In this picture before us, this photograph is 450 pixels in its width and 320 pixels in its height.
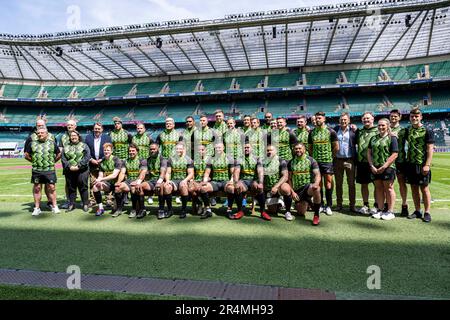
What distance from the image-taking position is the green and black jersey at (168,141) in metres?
6.75

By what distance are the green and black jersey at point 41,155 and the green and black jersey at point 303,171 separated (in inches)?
210

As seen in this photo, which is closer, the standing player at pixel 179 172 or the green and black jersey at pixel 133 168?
the standing player at pixel 179 172

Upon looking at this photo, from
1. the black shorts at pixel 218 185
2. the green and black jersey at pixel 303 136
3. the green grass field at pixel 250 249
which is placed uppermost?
the green and black jersey at pixel 303 136

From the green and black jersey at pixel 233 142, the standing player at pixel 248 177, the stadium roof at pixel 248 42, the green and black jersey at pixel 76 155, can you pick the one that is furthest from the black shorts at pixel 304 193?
Answer: the stadium roof at pixel 248 42

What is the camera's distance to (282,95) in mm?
39188

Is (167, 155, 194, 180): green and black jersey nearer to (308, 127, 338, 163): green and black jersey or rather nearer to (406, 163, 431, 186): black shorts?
(308, 127, 338, 163): green and black jersey

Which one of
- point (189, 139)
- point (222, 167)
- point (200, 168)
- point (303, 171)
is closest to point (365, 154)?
point (303, 171)

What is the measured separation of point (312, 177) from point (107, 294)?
4.23 metres

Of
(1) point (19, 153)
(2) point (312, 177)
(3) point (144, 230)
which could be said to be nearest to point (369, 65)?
(2) point (312, 177)

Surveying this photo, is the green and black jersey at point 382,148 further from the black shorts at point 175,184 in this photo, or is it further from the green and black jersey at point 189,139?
the black shorts at point 175,184

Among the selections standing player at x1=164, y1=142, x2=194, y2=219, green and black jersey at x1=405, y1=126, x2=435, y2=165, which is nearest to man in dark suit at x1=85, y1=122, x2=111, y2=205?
standing player at x1=164, y1=142, x2=194, y2=219

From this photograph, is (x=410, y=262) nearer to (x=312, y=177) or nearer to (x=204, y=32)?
(x=312, y=177)

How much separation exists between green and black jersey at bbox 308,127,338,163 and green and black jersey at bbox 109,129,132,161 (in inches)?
180

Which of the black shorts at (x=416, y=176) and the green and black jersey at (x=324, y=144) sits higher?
the green and black jersey at (x=324, y=144)
